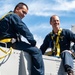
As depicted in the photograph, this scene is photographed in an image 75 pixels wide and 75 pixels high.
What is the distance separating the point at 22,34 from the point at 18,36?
133 mm

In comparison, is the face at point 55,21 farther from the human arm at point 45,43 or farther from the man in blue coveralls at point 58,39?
the human arm at point 45,43

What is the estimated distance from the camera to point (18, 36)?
5.02 m

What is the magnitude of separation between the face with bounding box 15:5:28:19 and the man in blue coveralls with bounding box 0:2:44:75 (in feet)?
0.58

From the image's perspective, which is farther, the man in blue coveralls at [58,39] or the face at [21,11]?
the man in blue coveralls at [58,39]

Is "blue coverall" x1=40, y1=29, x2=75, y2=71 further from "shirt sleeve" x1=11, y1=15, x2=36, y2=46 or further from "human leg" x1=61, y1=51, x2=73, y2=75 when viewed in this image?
"shirt sleeve" x1=11, y1=15, x2=36, y2=46

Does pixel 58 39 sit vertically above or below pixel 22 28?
below

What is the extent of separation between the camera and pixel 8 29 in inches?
195

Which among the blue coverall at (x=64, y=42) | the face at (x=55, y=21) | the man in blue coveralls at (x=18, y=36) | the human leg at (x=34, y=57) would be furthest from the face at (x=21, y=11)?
the face at (x=55, y=21)

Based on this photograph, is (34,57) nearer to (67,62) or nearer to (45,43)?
(67,62)

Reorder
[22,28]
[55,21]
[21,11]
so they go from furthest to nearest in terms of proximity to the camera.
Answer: [55,21] → [21,11] → [22,28]

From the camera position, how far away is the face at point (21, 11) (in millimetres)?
5211

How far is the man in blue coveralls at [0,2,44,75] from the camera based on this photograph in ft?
16.0

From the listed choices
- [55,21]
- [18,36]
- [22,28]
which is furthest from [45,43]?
[22,28]

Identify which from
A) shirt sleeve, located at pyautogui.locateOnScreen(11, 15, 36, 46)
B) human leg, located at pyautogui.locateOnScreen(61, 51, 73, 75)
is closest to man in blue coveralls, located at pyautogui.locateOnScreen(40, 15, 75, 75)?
human leg, located at pyautogui.locateOnScreen(61, 51, 73, 75)
